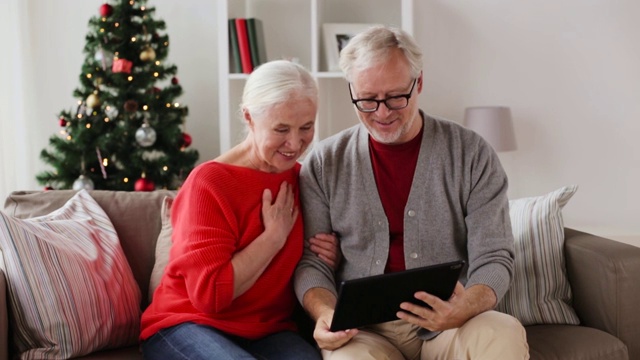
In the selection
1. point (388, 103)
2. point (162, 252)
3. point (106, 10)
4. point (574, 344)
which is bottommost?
point (574, 344)

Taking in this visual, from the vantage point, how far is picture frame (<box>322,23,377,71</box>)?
3.88 meters

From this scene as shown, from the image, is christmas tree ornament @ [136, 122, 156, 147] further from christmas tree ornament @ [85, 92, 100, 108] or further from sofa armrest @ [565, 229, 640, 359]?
sofa armrest @ [565, 229, 640, 359]

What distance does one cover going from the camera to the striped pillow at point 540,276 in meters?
2.35

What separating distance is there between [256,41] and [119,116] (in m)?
0.71

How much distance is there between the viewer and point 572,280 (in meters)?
2.38

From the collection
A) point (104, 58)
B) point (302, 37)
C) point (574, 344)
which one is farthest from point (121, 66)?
point (574, 344)

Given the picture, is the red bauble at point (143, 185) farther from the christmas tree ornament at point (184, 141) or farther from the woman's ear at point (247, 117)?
the woman's ear at point (247, 117)

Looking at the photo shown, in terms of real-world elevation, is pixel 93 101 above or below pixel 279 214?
above

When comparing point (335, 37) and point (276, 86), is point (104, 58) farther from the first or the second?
point (276, 86)

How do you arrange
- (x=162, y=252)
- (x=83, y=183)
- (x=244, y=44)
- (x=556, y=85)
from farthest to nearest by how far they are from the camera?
(x=556, y=85) → (x=244, y=44) → (x=83, y=183) → (x=162, y=252)

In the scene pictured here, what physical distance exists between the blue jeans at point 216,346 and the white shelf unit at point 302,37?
1935 mm

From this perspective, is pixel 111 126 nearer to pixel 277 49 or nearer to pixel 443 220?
pixel 277 49

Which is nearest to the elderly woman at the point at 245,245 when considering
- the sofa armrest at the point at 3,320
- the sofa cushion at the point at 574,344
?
the sofa armrest at the point at 3,320

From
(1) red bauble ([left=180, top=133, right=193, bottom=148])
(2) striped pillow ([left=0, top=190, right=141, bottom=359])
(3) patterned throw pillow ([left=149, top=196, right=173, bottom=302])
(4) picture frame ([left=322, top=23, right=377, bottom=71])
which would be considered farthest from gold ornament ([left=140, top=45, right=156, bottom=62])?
(2) striped pillow ([left=0, top=190, right=141, bottom=359])
